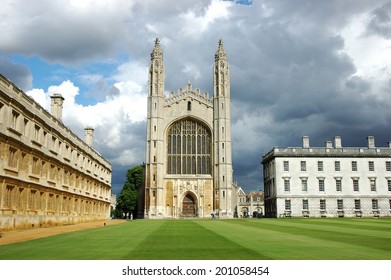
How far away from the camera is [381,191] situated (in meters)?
60.2

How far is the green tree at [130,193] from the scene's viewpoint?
72562 mm

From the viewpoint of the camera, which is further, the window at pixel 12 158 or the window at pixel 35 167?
the window at pixel 35 167

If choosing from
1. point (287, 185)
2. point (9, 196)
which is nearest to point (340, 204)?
point (287, 185)

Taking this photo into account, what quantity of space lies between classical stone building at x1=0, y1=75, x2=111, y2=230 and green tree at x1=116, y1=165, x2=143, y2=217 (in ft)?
93.4

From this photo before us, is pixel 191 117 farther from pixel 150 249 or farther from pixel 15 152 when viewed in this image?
pixel 150 249

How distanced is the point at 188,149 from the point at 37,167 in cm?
3659

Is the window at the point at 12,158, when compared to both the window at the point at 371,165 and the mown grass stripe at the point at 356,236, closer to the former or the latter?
the mown grass stripe at the point at 356,236

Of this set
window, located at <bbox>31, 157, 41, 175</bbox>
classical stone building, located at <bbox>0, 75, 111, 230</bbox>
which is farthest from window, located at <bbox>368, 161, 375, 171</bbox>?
window, located at <bbox>31, 157, 41, 175</bbox>

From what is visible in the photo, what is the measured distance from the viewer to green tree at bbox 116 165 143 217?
238ft

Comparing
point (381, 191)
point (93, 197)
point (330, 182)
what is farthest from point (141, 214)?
point (381, 191)

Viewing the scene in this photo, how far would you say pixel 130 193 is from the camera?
7419 cm

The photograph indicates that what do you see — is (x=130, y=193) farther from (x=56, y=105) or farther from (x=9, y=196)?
Answer: (x=9, y=196)

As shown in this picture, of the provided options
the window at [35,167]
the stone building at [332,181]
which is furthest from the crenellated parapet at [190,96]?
the window at [35,167]

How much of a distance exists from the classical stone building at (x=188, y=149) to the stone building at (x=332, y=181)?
781 cm
